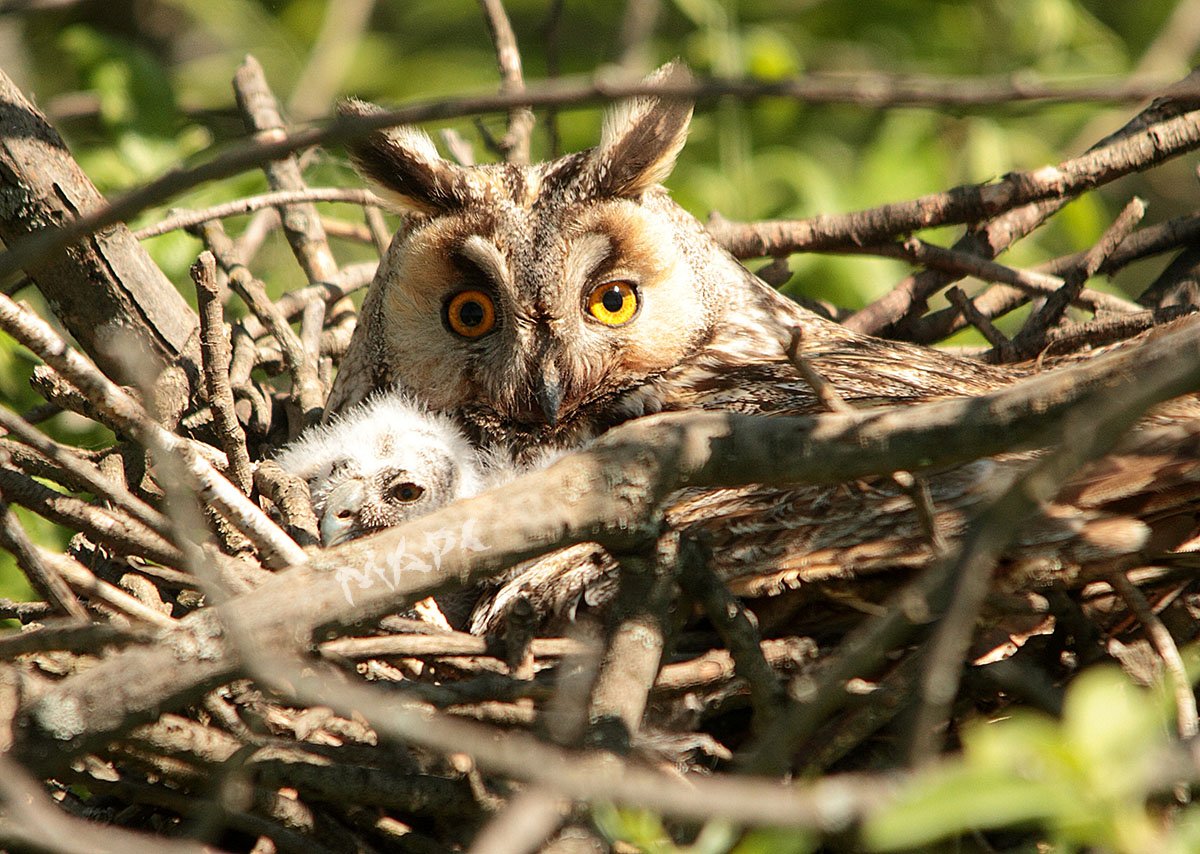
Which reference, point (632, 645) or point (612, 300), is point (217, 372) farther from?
point (632, 645)

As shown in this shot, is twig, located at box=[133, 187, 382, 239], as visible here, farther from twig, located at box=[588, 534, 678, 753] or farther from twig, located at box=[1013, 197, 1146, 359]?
twig, located at box=[1013, 197, 1146, 359]

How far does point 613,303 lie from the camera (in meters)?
2.36

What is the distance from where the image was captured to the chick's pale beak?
203 cm

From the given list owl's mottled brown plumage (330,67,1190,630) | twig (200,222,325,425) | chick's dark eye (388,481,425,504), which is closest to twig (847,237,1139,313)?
owl's mottled brown plumage (330,67,1190,630)

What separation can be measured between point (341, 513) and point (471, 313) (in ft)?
1.72

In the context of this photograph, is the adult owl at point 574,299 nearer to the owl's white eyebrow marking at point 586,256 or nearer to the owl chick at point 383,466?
the owl's white eyebrow marking at point 586,256

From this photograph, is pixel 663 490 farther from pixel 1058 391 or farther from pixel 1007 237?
pixel 1007 237

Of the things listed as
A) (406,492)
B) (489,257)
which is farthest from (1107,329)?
(406,492)

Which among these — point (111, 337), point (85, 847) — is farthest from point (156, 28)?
point (85, 847)

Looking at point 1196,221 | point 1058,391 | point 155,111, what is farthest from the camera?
point 155,111

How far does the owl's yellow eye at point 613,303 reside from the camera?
234cm

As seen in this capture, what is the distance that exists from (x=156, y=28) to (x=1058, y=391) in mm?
4369

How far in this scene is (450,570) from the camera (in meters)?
1.32

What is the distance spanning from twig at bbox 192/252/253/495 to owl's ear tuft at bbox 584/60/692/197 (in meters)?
0.74
